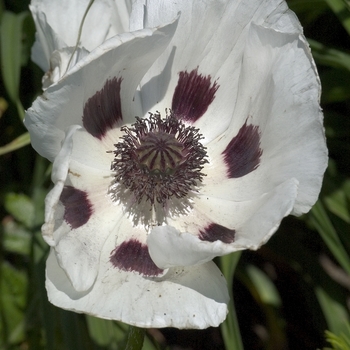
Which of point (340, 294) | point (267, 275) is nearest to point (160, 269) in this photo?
point (340, 294)

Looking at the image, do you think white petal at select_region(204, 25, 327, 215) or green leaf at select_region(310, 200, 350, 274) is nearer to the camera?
white petal at select_region(204, 25, 327, 215)

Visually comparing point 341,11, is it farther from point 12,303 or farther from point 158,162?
point 12,303

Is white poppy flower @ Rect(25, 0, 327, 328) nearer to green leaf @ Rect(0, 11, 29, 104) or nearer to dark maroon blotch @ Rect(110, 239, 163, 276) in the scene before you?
dark maroon blotch @ Rect(110, 239, 163, 276)

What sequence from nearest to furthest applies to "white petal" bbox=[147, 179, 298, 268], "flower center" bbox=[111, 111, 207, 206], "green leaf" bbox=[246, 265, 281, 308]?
"white petal" bbox=[147, 179, 298, 268] < "flower center" bbox=[111, 111, 207, 206] < "green leaf" bbox=[246, 265, 281, 308]

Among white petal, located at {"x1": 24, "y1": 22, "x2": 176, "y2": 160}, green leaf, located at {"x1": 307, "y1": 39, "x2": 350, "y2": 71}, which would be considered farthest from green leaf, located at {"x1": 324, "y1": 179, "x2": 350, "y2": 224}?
white petal, located at {"x1": 24, "y1": 22, "x2": 176, "y2": 160}

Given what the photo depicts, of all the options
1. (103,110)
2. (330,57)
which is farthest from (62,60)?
(330,57)

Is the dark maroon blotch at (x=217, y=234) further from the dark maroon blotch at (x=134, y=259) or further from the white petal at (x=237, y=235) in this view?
the dark maroon blotch at (x=134, y=259)
